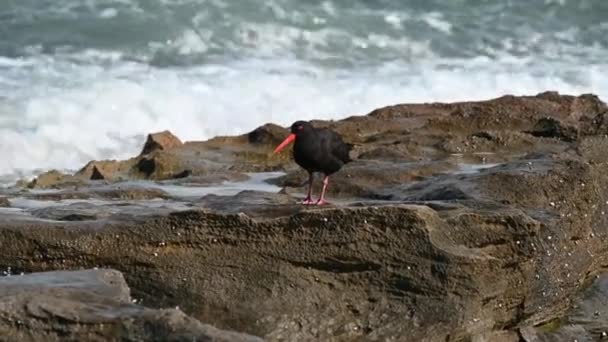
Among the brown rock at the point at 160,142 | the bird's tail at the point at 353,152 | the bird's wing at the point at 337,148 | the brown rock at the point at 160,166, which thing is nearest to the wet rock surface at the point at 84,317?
the bird's wing at the point at 337,148

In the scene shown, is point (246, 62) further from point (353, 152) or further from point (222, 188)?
point (222, 188)

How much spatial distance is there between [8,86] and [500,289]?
401 inches

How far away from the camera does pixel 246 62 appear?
16.7m

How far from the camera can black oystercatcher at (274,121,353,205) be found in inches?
284

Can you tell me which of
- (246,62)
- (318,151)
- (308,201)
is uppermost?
(246,62)

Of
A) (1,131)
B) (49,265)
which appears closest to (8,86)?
(1,131)

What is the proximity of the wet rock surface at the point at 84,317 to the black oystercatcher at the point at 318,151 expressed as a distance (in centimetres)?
315

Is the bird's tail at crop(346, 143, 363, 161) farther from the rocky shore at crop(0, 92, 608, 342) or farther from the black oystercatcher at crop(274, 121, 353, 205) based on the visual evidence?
the rocky shore at crop(0, 92, 608, 342)

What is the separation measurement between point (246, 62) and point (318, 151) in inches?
380

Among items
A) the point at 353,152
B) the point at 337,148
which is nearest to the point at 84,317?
the point at 337,148

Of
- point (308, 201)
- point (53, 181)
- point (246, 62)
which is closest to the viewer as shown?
point (308, 201)

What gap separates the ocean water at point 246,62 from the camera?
44.3ft

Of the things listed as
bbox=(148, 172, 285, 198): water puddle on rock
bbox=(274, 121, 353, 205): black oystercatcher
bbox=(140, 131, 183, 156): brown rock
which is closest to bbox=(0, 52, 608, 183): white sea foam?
bbox=(140, 131, 183, 156): brown rock

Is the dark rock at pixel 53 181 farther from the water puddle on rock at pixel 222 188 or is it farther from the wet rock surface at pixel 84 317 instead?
the wet rock surface at pixel 84 317
